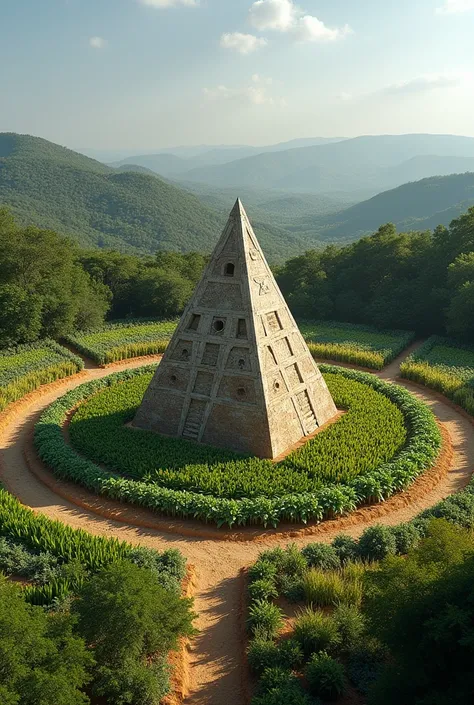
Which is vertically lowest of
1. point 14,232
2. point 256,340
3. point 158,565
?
point 158,565

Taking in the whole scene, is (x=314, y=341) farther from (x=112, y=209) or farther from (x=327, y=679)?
(x=112, y=209)

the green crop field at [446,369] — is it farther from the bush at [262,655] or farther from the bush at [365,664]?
the bush at [262,655]

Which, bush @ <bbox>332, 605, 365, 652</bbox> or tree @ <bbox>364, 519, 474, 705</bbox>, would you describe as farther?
bush @ <bbox>332, 605, 365, 652</bbox>

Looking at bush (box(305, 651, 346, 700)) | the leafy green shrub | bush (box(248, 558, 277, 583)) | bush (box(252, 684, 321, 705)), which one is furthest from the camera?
bush (box(248, 558, 277, 583))

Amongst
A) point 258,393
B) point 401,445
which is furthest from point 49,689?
point 401,445

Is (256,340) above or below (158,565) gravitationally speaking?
above

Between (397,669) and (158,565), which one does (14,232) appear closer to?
(158,565)

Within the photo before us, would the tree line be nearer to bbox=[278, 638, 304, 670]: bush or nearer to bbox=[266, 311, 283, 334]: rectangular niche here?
bbox=[266, 311, 283, 334]: rectangular niche

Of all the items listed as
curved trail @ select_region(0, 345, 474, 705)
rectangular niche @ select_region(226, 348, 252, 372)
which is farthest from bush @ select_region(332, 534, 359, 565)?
rectangular niche @ select_region(226, 348, 252, 372)
